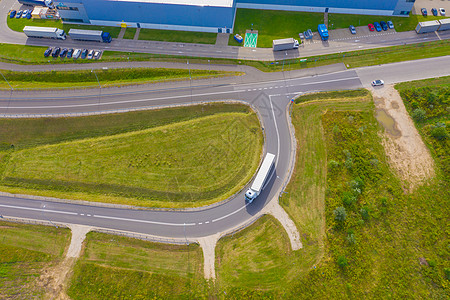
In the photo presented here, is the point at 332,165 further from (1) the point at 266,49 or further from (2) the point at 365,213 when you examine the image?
(1) the point at 266,49

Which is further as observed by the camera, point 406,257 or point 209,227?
point 209,227

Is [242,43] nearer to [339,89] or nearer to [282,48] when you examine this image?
[282,48]

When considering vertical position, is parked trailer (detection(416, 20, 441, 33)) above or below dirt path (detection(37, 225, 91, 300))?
above

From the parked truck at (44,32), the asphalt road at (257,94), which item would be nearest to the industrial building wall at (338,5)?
the asphalt road at (257,94)

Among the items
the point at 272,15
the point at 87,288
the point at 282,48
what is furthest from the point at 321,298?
the point at 272,15

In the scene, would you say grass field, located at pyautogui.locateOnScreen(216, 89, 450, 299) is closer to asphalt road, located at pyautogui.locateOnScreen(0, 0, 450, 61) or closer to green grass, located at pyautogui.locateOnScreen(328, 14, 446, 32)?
asphalt road, located at pyautogui.locateOnScreen(0, 0, 450, 61)

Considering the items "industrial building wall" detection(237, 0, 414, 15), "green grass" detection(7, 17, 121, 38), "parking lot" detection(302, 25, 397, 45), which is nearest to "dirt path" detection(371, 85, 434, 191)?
"parking lot" detection(302, 25, 397, 45)
